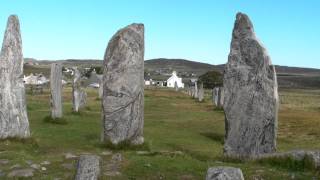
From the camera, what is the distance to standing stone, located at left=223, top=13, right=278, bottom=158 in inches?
812

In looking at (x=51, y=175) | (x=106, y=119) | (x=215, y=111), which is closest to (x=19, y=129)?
(x=106, y=119)

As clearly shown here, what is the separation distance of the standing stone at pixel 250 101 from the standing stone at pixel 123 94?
3.97 metres

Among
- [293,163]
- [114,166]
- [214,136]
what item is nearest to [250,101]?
[293,163]

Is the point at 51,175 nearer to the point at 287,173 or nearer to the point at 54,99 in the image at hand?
the point at 287,173

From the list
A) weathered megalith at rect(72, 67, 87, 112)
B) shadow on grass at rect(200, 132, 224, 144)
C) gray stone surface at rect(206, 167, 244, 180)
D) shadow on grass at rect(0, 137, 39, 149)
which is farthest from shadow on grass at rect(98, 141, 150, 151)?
weathered megalith at rect(72, 67, 87, 112)

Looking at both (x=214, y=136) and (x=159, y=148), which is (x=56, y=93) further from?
(x=159, y=148)

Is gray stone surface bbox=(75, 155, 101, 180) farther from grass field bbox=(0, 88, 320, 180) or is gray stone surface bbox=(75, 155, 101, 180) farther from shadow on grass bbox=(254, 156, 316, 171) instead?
shadow on grass bbox=(254, 156, 316, 171)

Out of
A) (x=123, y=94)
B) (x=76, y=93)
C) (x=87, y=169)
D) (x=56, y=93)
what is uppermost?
(x=123, y=94)

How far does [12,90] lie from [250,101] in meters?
9.75

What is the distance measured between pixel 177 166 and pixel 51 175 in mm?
3496

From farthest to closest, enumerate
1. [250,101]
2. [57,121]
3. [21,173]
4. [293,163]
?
[57,121], [250,101], [293,163], [21,173]

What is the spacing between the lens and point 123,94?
2358 cm

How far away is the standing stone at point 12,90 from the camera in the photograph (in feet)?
79.2

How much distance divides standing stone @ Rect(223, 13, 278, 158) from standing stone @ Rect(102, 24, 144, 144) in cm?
397
